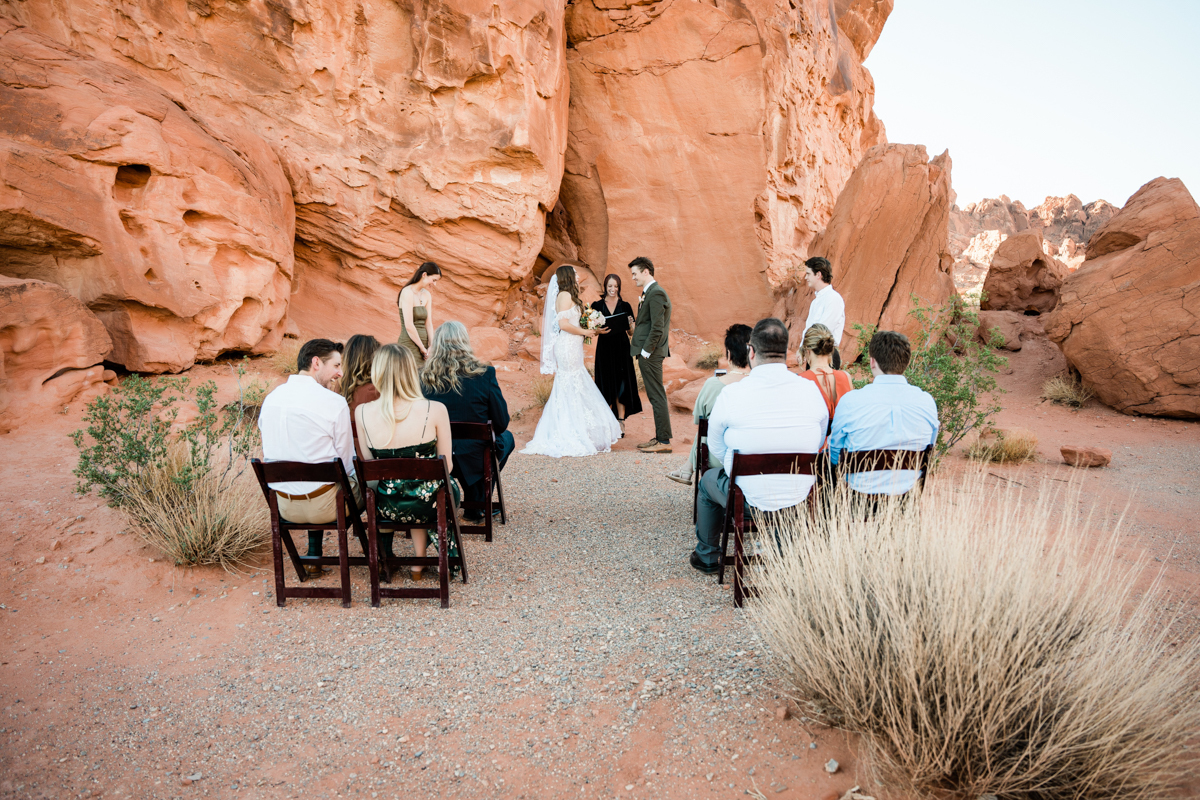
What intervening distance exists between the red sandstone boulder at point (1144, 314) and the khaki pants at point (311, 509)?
10.3m

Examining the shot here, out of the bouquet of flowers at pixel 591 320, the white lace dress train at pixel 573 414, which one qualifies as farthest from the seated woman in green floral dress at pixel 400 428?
the bouquet of flowers at pixel 591 320

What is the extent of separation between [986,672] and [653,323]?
5508 millimetres

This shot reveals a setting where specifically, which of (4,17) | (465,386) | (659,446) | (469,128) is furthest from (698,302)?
(4,17)

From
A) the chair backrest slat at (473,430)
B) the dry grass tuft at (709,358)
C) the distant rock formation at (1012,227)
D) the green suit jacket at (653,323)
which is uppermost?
the distant rock formation at (1012,227)

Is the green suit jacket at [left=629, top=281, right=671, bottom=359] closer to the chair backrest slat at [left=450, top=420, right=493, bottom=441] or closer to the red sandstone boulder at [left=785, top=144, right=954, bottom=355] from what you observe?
the chair backrest slat at [left=450, top=420, right=493, bottom=441]

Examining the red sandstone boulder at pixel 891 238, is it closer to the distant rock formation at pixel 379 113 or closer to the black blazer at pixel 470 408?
the distant rock formation at pixel 379 113

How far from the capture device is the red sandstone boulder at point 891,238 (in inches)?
424

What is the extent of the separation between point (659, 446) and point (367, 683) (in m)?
5.00

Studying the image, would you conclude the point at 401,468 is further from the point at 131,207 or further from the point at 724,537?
the point at 131,207

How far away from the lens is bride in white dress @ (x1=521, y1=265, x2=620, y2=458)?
727 cm

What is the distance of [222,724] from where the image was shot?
9.15ft

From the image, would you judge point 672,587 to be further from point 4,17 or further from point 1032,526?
point 4,17

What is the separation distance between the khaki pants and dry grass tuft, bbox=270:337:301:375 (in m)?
5.90

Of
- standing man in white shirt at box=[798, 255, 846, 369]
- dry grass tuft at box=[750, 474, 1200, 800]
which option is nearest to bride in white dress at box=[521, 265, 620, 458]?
standing man in white shirt at box=[798, 255, 846, 369]
